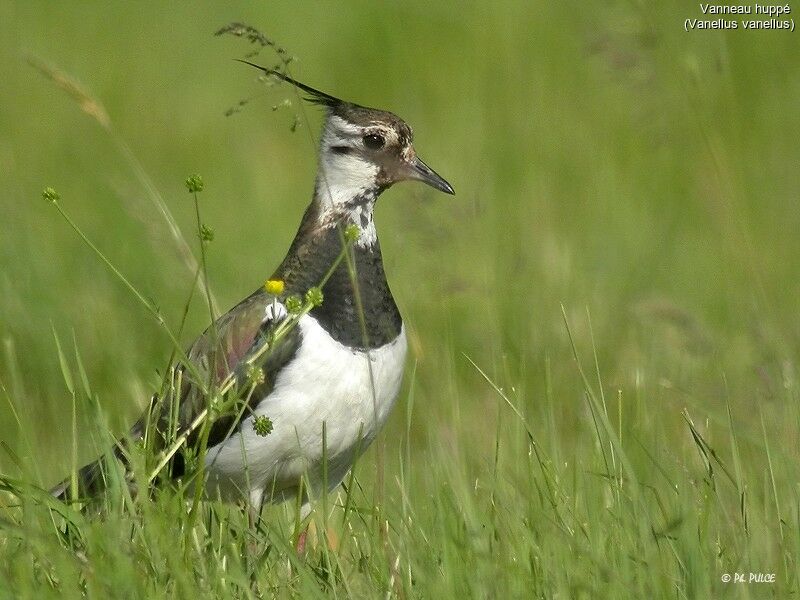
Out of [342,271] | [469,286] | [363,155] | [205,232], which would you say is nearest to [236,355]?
[342,271]

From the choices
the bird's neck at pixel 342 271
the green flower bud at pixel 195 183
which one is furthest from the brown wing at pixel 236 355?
the green flower bud at pixel 195 183

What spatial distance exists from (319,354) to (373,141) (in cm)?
94

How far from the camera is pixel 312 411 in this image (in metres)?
4.91

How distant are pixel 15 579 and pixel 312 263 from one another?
189 centimetres

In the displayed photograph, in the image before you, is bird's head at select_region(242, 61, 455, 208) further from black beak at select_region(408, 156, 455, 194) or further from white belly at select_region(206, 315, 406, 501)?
white belly at select_region(206, 315, 406, 501)

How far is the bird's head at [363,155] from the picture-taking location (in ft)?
18.2

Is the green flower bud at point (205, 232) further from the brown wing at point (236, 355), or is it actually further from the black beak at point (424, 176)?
the black beak at point (424, 176)

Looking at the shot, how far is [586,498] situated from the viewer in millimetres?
4215

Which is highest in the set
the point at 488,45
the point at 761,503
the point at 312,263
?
the point at 488,45

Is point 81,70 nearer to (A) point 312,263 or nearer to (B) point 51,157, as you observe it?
(B) point 51,157

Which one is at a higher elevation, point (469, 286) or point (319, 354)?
point (469, 286)

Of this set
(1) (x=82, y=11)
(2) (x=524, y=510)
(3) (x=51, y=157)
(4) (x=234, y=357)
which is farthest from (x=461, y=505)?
(1) (x=82, y=11)

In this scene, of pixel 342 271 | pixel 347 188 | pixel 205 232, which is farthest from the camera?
pixel 347 188

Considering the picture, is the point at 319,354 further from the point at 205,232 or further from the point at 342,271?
the point at 205,232
